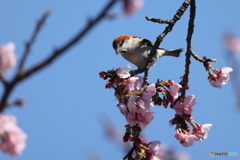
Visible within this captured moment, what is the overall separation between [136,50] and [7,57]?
4.04m

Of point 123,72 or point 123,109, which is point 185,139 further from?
point 123,72

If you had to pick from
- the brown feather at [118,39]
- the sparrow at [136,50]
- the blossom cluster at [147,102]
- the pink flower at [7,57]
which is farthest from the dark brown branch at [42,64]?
the brown feather at [118,39]

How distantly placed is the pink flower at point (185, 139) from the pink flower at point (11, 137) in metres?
1.66

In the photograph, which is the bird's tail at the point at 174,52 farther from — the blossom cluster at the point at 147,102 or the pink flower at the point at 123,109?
the pink flower at the point at 123,109

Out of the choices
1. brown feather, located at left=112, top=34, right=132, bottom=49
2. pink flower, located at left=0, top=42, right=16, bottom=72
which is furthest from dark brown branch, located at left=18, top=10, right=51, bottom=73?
brown feather, located at left=112, top=34, right=132, bottom=49

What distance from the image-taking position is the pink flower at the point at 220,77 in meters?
3.76

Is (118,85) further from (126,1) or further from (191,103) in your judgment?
(126,1)

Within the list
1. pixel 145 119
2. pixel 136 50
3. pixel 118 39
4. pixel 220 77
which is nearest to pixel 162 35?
pixel 220 77

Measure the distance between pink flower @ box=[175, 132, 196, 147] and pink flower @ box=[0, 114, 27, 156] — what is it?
166 cm

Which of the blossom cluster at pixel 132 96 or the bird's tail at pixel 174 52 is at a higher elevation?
the bird's tail at pixel 174 52

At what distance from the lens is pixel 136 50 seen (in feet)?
19.6

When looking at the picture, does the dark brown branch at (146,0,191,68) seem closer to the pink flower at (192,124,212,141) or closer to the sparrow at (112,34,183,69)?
the pink flower at (192,124,212,141)

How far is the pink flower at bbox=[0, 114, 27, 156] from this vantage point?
6.81 feet

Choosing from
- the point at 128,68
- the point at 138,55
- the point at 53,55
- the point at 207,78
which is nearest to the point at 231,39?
the point at 138,55
